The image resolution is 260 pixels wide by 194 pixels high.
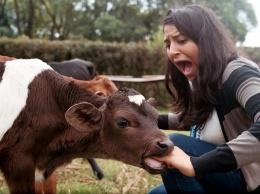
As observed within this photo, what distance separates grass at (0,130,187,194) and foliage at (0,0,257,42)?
29.6 m

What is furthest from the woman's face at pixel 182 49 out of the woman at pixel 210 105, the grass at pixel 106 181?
the grass at pixel 106 181

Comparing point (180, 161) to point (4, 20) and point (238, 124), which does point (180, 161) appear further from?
point (4, 20)

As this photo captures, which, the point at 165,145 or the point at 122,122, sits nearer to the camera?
the point at 165,145

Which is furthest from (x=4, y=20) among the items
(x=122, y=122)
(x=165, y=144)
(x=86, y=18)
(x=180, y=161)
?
(x=180, y=161)

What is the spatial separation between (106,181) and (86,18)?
3522 cm

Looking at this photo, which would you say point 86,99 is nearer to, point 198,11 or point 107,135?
point 107,135

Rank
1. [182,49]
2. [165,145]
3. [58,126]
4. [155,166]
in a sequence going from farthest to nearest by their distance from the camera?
[58,126], [182,49], [155,166], [165,145]

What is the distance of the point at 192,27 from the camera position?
3350 mm

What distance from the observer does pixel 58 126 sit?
3.73 meters

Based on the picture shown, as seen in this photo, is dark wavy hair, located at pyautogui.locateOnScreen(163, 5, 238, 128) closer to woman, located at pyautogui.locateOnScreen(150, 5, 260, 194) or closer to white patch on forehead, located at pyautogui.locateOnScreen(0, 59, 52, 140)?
woman, located at pyautogui.locateOnScreen(150, 5, 260, 194)

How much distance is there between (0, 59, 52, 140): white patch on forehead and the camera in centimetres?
365

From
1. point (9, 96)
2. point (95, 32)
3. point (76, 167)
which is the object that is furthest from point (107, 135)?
point (95, 32)

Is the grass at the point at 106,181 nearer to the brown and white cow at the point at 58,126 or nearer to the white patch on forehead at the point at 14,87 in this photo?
the brown and white cow at the point at 58,126

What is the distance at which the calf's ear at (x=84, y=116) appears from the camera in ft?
11.2
